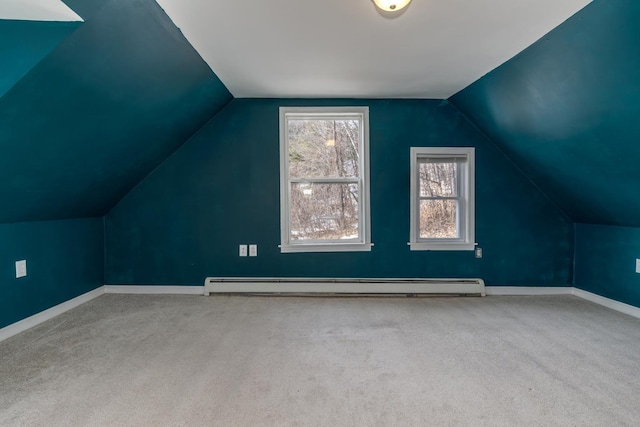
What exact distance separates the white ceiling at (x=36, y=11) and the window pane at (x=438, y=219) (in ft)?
10.2

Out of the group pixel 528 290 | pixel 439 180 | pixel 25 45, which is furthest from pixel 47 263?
pixel 528 290

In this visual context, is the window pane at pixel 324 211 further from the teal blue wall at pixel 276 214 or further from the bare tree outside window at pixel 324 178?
the teal blue wall at pixel 276 214

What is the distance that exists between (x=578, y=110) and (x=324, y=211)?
226 centimetres

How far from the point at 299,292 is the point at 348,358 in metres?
1.32

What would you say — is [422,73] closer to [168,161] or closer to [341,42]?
[341,42]

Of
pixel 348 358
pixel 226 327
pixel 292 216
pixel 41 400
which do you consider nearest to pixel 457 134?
pixel 292 216

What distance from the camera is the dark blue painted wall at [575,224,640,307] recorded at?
2760mm

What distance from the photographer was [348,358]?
2.00 meters

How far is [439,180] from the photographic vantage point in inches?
135

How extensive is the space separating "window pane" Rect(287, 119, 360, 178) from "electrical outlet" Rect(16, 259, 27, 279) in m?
2.36

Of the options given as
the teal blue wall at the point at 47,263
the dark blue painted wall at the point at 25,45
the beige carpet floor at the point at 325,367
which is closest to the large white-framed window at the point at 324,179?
the beige carpet floor at the point at 325,367

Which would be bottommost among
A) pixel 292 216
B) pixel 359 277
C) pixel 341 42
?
pixel 359 277

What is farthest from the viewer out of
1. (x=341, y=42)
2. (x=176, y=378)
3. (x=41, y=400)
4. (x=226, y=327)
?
(x=226, y=327)

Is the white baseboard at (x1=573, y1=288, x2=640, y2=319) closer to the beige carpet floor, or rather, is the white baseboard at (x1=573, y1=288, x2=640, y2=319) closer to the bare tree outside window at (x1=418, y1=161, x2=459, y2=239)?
the beige carpet floor
